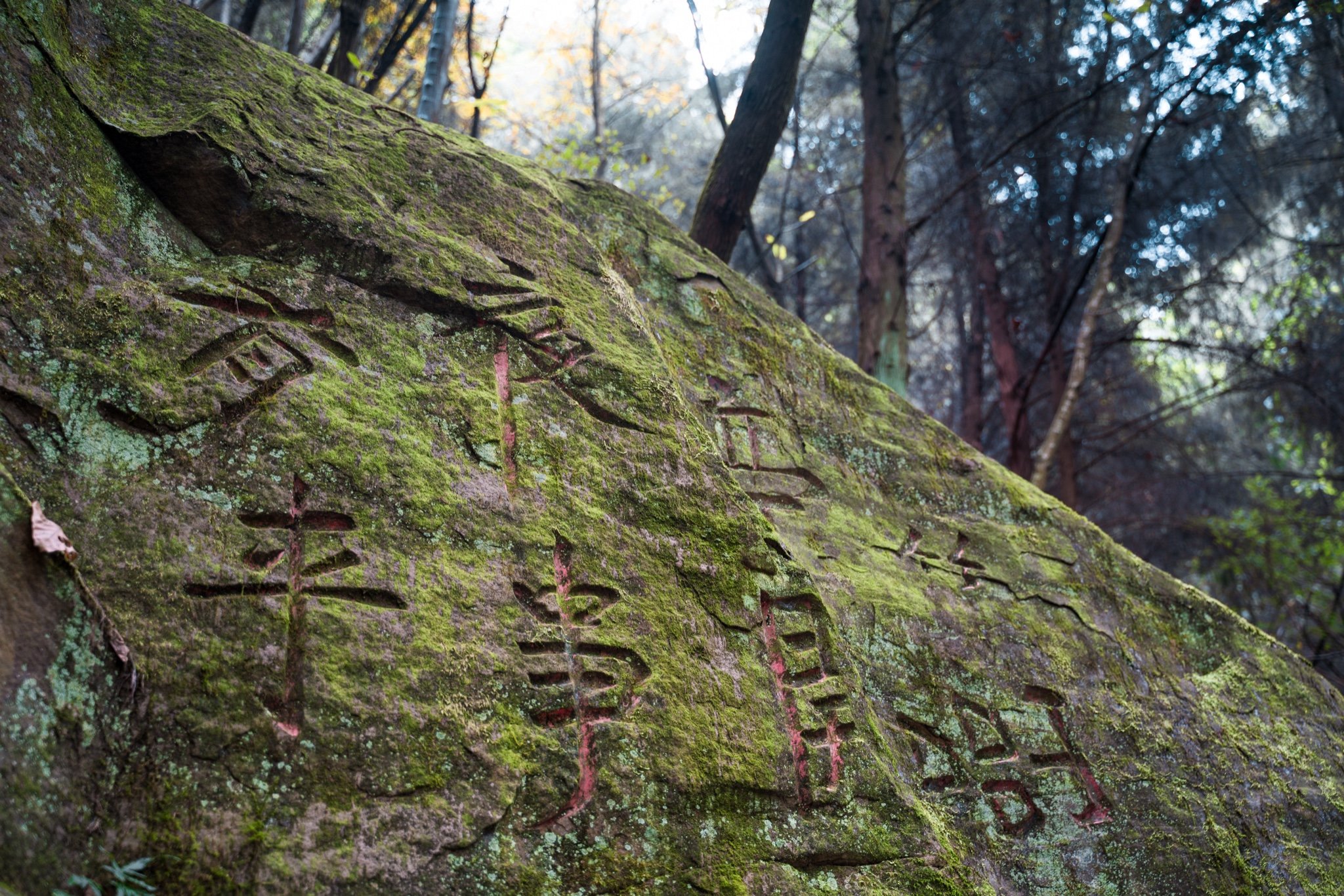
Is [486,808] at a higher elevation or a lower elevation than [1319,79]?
lower

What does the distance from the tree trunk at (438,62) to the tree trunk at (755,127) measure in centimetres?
186

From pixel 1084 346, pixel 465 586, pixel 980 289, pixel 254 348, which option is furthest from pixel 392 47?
pixel 980 289

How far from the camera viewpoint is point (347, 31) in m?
5.44

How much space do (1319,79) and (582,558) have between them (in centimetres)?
886

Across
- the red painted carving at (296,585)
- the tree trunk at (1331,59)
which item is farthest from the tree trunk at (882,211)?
the red painted carving at (296,585)

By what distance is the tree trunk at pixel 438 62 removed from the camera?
18.2ft

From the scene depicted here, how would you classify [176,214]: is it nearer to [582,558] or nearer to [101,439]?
[101,439]

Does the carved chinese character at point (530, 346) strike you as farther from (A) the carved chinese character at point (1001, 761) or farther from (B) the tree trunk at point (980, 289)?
(B) the tree trunk at point (980, 289)

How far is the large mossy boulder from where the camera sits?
184 cm

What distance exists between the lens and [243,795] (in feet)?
5.83

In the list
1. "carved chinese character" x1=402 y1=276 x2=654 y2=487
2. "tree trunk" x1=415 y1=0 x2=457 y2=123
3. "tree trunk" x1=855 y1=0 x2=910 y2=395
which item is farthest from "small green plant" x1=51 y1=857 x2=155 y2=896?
"tree trunk" x1=855 y1=0 x2=910 y2=395

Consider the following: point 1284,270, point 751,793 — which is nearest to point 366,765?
point 751,793

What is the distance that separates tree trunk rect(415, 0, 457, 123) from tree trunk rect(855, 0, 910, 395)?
3.18 meters

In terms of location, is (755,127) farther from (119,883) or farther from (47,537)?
(119,883)
